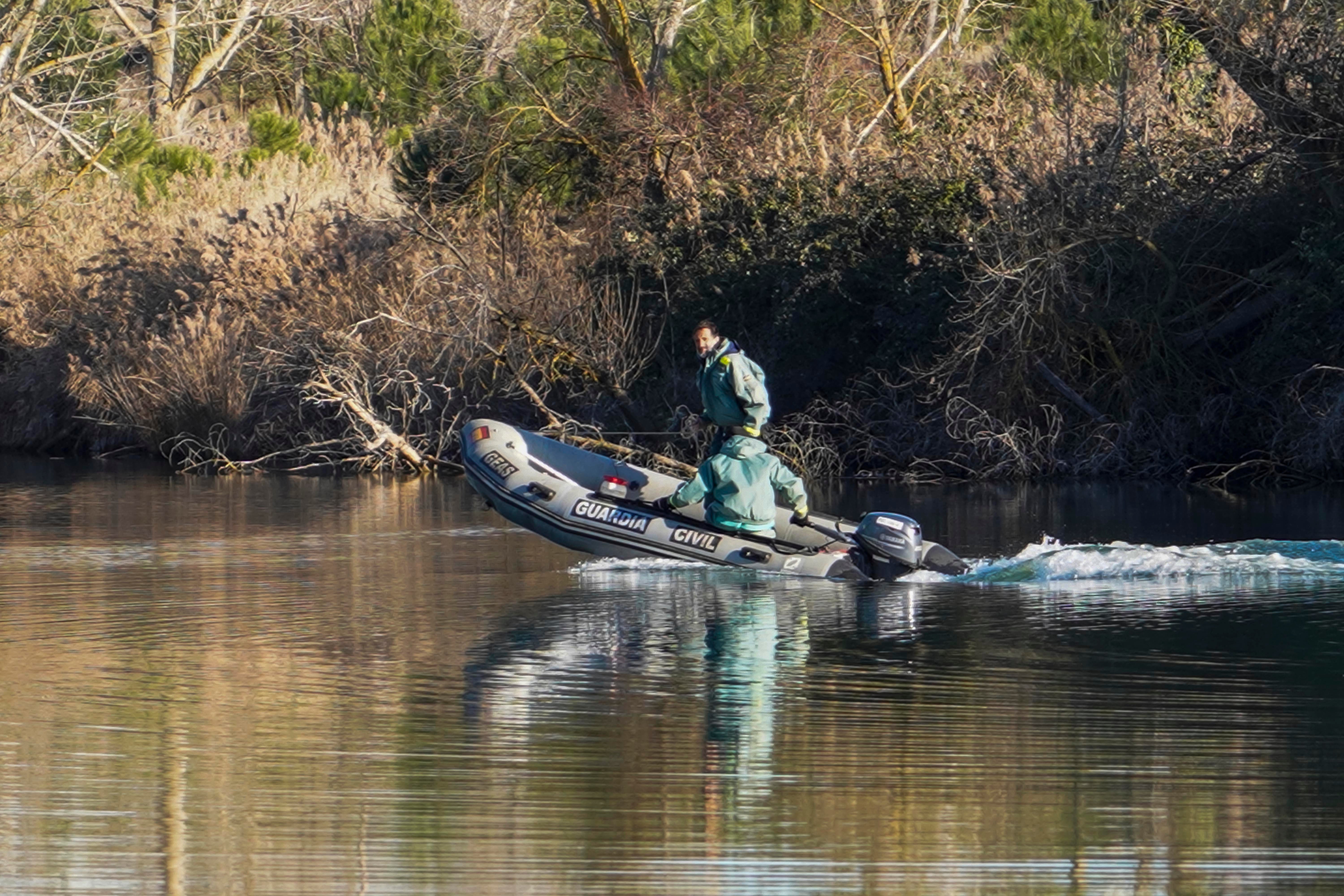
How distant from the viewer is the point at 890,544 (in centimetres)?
1332

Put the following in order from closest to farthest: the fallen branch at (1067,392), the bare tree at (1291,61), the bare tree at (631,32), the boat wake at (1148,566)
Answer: the boat wake at (1148,566)
the bare tree at (1291,61)
the fallen branch at (1067,392)
the bare tree at (631,32)

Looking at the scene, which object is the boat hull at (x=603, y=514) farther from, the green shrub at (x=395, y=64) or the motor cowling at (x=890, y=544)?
the green shrub at (x=395, y=64)

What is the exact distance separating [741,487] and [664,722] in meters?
5.14

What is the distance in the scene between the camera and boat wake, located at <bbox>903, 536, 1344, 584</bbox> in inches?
521

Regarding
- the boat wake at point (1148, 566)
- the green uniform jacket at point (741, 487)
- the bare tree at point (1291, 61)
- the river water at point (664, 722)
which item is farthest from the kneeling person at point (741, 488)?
the bare tree at point (1291, 61)

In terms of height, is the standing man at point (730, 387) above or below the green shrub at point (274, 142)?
below

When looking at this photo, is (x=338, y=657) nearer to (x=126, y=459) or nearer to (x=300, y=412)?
(x=300, y=412)

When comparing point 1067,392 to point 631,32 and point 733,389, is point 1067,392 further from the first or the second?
point 631,32

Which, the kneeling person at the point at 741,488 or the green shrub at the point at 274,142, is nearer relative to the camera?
the kneeling person at the point at 741,488

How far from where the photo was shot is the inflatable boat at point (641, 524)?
1349 centimetres

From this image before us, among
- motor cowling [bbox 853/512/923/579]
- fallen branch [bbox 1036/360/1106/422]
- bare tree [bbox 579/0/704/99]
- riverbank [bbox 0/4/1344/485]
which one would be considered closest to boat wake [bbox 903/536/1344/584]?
motor cowling [bbox 853/512/923/579]

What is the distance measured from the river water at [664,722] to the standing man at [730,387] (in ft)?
3.37

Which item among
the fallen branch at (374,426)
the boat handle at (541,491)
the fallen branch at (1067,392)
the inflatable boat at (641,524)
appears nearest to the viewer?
the inflatable boat at (641,524)

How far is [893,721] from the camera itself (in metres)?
8.60
